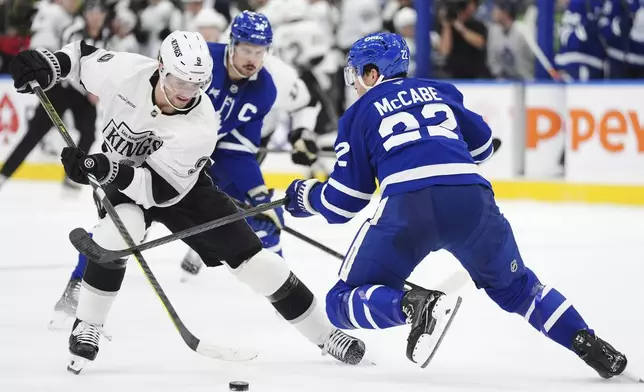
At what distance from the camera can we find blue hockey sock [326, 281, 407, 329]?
3.48 meters

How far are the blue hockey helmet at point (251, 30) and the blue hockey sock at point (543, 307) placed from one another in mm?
1620

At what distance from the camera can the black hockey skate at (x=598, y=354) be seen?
3.54 m

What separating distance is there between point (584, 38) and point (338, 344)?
5.69 metres

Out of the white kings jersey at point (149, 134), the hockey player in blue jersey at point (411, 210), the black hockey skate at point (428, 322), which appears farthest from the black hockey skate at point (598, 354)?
the white kings jersey at point (149, 134)

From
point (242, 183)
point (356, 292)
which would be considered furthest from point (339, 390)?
point (242, 183)

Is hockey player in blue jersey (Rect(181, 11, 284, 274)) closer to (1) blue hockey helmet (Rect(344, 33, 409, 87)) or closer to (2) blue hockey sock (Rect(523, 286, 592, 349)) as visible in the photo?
(1) blue hockey helmet (Rect(344, 33, 409, 87))

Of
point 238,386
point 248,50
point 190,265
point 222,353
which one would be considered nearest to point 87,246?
point 222,353

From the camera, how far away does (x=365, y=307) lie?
3543 mm

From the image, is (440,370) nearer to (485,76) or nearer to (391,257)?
(391,257)

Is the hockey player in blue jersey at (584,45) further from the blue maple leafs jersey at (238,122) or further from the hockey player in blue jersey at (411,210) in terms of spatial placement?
the hockey player in blue jersey at (411,210)

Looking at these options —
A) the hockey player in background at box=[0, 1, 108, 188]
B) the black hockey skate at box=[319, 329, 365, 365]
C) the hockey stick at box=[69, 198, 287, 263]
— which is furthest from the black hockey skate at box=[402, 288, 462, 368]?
the hockey player in background at box=[0, 1, 108, 188]

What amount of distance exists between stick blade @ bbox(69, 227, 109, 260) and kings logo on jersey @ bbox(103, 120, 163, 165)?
0.27 m

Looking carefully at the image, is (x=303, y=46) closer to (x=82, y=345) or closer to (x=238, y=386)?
(x=82, y=345)

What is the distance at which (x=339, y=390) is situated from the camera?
3564mm
